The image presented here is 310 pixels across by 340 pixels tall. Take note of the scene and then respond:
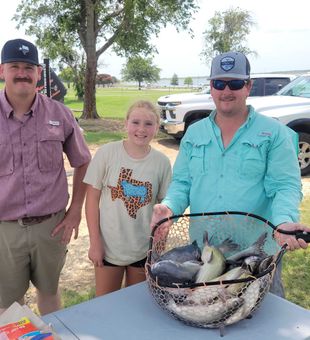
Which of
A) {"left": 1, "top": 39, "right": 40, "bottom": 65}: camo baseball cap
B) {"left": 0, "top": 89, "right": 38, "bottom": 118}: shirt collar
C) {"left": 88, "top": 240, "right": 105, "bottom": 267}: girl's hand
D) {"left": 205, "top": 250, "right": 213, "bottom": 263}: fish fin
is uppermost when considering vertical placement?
{"left": 1, "top": 39, "right": 40, "bottom": 65}: camo baseball cap

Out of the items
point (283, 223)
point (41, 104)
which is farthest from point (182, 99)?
point (283, 223)

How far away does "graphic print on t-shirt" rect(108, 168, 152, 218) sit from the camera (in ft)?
8.22

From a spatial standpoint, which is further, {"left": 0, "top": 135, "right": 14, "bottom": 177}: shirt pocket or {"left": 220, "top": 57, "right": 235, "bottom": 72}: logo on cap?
{"left": 0, "top": 135, "right": 14, "bottom": 177}: shirt pocket

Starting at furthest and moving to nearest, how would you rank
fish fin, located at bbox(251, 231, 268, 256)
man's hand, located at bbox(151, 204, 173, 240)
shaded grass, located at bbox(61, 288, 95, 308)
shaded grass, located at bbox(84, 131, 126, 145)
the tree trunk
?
1. the tree trunk
2. shaded grass, located at bbox(84, 131, 126, 145)
3. shaded grass, located at bbox(61, 288, 95, 308)
4. man's hand, located at bbox(151, 204, 173, 240)
5. fish fin, located at bbox(251, 231, 268, 256)

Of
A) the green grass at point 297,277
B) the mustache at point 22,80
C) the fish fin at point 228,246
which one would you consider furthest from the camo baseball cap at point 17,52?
the green grass at point 297,277

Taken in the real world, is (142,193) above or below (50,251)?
above

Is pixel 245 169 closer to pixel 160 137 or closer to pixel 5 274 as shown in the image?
pixel 5 274

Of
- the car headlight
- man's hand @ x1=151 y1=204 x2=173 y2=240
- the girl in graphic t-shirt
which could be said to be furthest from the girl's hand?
the car headlight

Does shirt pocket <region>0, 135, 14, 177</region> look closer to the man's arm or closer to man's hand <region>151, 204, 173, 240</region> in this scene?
the man's arm

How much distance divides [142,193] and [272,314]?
3.88ft

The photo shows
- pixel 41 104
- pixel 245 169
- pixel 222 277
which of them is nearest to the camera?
pixel 222 277

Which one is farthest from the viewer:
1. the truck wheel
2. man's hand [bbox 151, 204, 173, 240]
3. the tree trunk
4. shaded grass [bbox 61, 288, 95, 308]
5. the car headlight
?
the tree trunk

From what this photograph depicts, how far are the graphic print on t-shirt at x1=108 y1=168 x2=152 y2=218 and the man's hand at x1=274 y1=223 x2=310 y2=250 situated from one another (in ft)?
3.52

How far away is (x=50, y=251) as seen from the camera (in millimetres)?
2754
